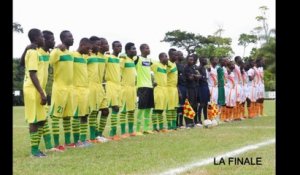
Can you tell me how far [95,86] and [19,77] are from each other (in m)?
33.6

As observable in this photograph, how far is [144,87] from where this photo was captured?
12.3 m

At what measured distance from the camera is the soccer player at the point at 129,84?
453 inches

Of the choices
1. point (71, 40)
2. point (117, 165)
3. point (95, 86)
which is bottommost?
point (117, 165)

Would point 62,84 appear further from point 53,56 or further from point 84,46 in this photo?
point 84,46

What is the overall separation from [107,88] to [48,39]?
2.35 meters

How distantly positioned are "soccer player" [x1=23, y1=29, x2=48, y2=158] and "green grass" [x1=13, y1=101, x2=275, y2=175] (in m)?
0.36

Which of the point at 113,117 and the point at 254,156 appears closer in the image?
the point at 254,156

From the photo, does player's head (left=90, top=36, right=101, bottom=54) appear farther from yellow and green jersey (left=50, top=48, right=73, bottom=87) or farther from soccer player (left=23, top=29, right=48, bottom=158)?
soccer player (left=23, top=29, right=48, bottom=158)

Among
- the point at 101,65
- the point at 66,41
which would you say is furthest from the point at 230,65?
the point at 66,41
